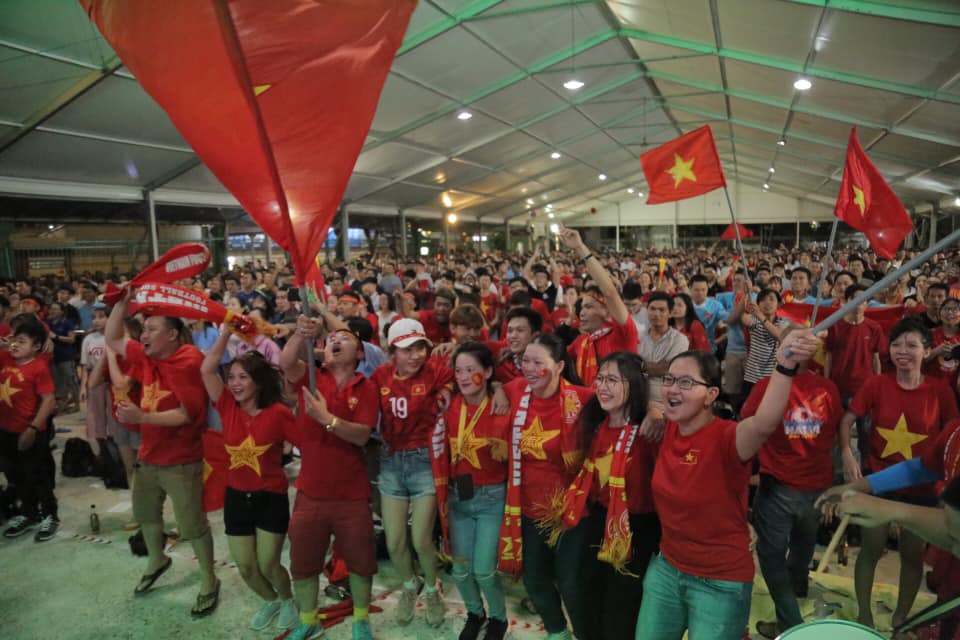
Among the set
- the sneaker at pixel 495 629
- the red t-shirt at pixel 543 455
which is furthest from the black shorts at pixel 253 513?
the red t-shirt at pixel 543 455

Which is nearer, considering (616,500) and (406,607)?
(616,500)

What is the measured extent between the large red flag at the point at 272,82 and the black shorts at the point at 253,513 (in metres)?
1.48

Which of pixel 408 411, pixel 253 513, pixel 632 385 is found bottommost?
pixel 253 513

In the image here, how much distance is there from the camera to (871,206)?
348cm

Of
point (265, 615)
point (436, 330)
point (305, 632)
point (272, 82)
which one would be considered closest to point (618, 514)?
point (305, 632)

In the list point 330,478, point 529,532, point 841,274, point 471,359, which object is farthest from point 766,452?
point 841,274

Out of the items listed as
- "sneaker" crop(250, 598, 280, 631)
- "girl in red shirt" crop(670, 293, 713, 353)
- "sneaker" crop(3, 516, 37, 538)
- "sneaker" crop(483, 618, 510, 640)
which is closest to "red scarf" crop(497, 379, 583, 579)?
"sneaker" crop(483, 618, 510, 640)

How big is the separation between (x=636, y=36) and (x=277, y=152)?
1042 cm

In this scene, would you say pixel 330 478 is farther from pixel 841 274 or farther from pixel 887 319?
pixel 841 274

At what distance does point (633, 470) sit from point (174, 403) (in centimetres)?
255

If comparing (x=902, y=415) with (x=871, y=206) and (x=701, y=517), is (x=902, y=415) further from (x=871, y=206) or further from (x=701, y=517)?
(x=701, y=517)

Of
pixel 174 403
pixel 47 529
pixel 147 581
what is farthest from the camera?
pixel 47 529

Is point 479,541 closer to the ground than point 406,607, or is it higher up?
higher up

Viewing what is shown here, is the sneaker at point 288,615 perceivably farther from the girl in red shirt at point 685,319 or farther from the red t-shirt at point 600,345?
the girl in red shirt at point 685,319
